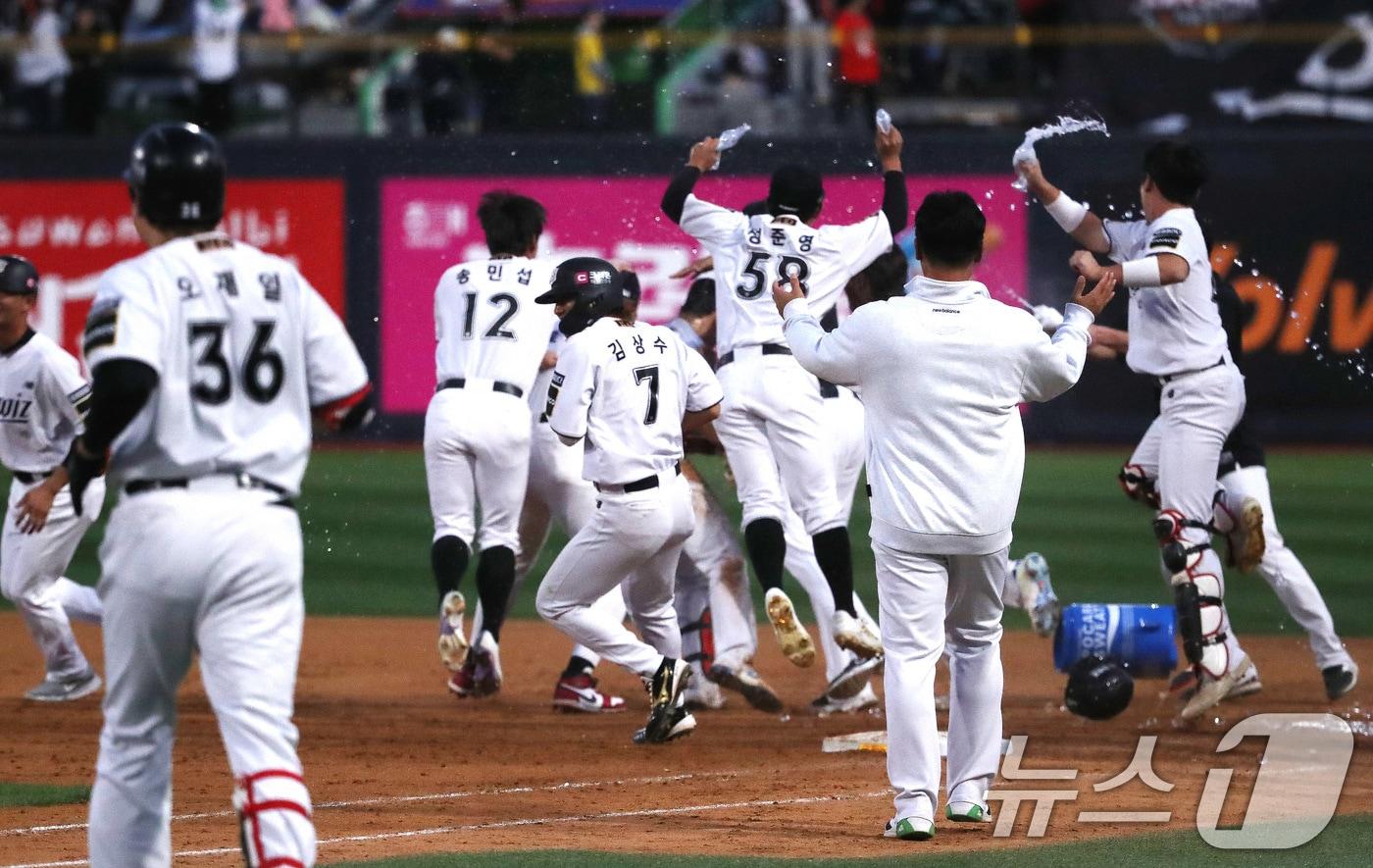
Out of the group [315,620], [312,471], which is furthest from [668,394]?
[312,471]

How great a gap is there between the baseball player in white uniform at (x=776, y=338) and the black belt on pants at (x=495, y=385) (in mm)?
935

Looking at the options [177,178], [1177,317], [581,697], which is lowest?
[581,697]

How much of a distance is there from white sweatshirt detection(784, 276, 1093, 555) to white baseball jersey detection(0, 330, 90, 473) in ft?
12.9

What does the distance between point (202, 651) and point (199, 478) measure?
404mm

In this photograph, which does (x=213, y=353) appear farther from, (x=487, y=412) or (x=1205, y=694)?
(x=1205, y=694)

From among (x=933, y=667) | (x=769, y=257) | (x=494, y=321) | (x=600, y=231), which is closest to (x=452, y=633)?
(x=494, y=321)

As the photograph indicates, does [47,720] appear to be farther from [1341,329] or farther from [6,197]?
[1341,329]

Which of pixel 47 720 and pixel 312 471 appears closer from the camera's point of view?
pixel 47 720

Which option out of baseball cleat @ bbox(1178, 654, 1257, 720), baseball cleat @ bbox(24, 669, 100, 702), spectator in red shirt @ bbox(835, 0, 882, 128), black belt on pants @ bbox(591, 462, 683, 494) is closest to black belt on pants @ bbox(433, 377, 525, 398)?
black belt on pants @ bbox(591, 462, 683, 494)

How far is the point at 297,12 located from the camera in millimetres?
18953

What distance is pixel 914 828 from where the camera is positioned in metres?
5.88

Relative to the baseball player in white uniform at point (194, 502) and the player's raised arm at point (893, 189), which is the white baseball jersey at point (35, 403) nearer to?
the player's raised arm at point (893, 189)

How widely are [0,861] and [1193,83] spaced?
14.4m

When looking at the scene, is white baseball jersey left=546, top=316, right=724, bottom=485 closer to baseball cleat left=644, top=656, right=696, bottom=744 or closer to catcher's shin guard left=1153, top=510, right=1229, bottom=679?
baseball cleat left=644, top=656, right=696, bottom=744
